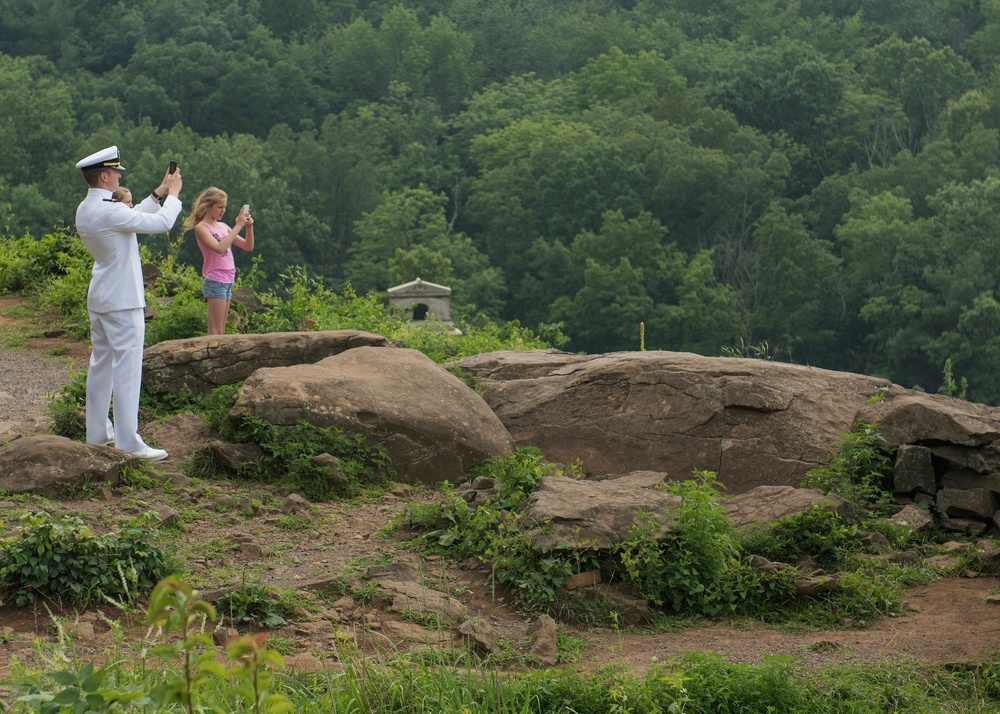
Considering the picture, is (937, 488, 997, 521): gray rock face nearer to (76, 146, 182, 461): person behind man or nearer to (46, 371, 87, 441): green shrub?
(76, 146, 182, 461): person behind man

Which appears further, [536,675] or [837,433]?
[837,433]

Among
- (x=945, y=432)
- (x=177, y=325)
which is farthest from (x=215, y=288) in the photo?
(x=945, y=432)

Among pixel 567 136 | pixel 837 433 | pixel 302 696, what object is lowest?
pixel 567 136

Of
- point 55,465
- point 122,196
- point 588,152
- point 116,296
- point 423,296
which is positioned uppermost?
point 122,196

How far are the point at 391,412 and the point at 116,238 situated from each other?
1.91 meters

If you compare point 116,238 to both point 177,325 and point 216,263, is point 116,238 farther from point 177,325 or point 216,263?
point 177,325

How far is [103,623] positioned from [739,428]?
4535mm

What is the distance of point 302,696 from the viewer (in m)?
4.45

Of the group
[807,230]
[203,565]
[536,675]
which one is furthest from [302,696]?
[807,230]

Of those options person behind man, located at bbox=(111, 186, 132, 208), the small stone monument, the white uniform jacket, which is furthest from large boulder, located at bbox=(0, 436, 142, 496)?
the small stone monument

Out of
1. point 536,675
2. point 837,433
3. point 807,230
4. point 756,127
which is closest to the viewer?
point 536,675

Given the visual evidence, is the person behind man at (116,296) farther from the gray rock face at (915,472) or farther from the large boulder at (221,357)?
the gray rock face at (915,472)

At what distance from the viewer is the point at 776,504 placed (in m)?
6.86

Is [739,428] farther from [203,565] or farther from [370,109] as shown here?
[370,109]
